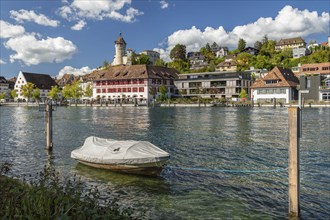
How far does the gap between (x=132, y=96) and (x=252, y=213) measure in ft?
386

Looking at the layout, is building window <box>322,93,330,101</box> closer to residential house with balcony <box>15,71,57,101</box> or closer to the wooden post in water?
the wooden post in water

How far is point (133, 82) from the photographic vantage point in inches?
4988

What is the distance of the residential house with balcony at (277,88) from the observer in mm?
103750

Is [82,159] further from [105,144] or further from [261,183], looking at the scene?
[261,183]

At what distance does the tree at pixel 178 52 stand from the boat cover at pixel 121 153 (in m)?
175

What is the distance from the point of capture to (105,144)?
61.6ft

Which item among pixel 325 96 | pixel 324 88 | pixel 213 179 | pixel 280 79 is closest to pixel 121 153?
pixel 213 179

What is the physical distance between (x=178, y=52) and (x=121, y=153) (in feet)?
584

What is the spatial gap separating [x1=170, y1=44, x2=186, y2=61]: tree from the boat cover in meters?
175

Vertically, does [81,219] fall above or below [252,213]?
above

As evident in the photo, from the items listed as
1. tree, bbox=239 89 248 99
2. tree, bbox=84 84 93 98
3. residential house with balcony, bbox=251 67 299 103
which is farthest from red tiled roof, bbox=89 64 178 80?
residential house with balcony, bbox=251 67 299 103

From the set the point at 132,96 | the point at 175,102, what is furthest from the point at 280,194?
the point at 132,96

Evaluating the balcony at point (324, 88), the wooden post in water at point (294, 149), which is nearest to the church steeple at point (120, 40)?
the balcony at point (324, 88)

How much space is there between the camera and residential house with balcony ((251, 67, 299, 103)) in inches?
4085
